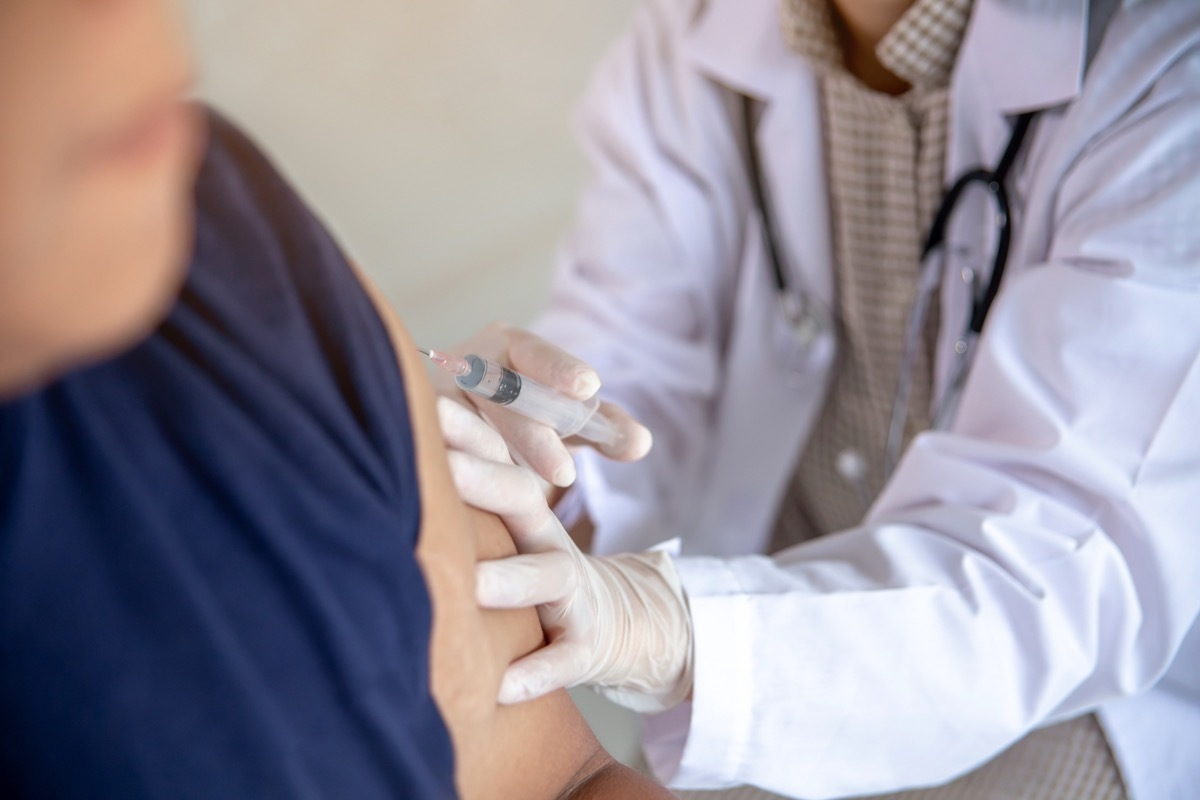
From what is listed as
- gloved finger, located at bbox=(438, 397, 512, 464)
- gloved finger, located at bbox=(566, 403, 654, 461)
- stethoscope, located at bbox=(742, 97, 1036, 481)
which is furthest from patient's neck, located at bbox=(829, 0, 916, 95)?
gloved finger, located at bbox=(438, 397, 512, 464)

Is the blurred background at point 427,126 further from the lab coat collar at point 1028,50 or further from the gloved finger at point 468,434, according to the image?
the lab coat collar at point 1028,50

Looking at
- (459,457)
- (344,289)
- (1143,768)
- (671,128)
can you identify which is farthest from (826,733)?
(671,128)

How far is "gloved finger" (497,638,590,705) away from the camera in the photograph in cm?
48

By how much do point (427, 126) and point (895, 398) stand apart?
65cm

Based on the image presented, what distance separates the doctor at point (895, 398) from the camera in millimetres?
713

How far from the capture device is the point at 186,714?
337 mm

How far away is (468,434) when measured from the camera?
51cm

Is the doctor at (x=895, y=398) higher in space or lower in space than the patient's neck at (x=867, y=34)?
lower

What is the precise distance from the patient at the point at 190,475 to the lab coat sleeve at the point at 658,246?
2.04 ft

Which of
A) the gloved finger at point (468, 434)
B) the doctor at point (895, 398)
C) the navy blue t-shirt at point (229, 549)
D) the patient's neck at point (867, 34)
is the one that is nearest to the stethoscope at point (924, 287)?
the doctor at point (895, 398)

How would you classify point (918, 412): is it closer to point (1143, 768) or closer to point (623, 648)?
point (1143, 768)

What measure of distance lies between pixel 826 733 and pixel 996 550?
18cm

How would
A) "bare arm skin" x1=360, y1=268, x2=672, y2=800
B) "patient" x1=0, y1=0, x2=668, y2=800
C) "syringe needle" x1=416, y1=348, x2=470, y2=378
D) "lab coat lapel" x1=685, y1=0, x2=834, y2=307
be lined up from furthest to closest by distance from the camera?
1. "lab coat lapel" x1=685, y1=0, x2=834, y2=307
2. "syringe needle" x1=416, y1=348, x2=470, y2=378
3. "bare arm skin" x1=360, y1=268, x2=672, y2=800
4. "patient" x1=0, y1=0, x2=668, y2=800

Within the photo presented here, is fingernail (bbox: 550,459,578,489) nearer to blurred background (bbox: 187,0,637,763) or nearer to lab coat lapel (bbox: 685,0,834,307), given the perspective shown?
blurred background (bbox: 187,0,637,763)
